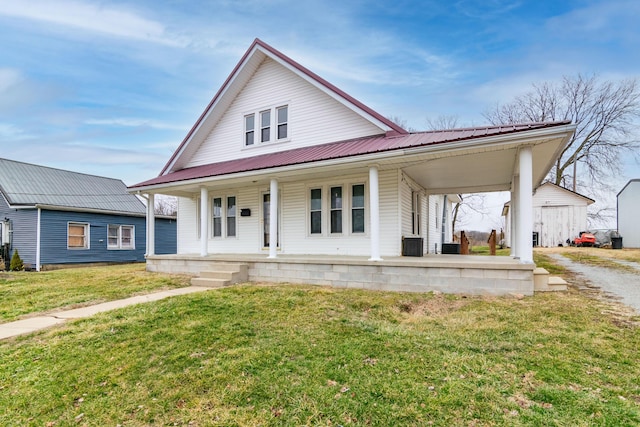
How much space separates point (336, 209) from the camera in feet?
34.2

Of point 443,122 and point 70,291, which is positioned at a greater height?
point 443,122

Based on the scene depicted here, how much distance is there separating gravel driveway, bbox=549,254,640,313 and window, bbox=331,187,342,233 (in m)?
6.28

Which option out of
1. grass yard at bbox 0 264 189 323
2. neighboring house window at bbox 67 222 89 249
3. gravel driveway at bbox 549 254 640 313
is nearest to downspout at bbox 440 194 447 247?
gravel driveway at bbox 549 254 640 313

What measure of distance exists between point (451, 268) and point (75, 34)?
14341mm

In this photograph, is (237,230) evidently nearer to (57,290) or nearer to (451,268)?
(57,290)

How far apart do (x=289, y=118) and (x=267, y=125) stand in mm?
1045

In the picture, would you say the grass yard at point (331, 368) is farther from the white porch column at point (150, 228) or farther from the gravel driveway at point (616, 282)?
the white porch column at point (150, 228)

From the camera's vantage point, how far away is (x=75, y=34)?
12.2 meters

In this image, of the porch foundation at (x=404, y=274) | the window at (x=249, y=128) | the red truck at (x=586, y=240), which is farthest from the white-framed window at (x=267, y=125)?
the red truck at (x=586, y=240)

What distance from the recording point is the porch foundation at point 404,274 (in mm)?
6613

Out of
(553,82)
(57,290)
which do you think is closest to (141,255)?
(57,290)

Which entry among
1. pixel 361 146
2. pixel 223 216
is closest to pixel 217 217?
pixel 223 216

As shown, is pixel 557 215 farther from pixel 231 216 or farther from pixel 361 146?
pixel 231 216

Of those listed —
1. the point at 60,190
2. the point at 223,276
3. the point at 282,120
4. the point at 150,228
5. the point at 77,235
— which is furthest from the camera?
the point at 60,190
